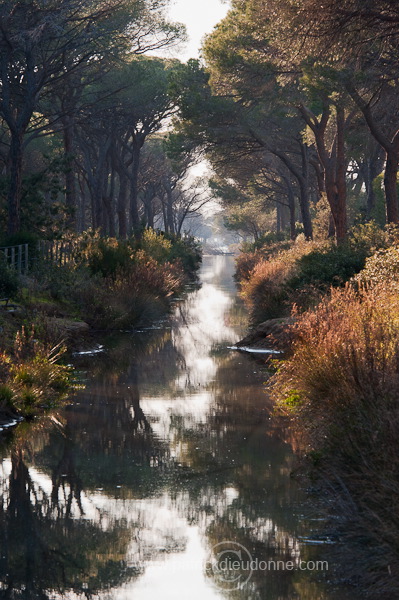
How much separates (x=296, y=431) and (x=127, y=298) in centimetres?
1380

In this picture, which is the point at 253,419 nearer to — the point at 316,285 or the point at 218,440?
the point at 218,440

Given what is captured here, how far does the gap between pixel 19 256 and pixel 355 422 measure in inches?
654

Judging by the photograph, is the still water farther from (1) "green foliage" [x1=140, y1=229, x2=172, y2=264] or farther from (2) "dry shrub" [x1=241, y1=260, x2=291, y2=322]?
(1) "green foliage" [x1=140, y1=229, x2=172, y2=264]

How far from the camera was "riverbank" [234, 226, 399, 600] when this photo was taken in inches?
232

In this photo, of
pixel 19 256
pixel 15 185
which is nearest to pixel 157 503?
pixel 19 256

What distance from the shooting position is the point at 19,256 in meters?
23.1

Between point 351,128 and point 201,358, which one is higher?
point 351,128

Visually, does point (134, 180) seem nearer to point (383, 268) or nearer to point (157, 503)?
point (383, 268)

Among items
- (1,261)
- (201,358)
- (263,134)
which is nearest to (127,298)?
(1,261)

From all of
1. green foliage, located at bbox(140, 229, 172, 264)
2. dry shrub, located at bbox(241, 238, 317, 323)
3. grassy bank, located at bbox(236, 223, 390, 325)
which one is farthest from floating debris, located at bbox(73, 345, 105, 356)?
green foliage, located at bbox(140, 229, 172, 264)

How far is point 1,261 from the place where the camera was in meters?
20.0

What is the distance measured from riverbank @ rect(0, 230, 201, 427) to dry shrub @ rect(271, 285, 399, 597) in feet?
11.3

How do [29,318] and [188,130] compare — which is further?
[188,130]

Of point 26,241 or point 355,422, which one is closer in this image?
point 355,422
